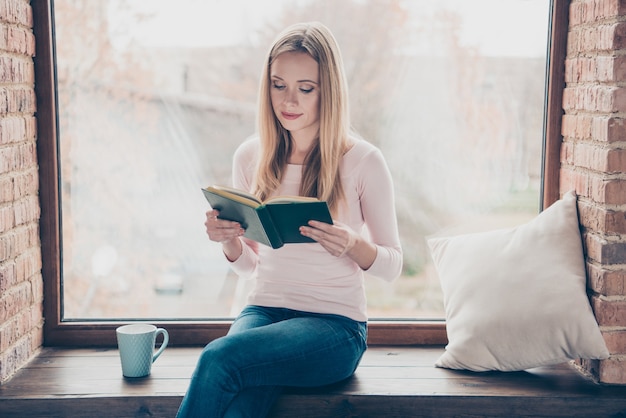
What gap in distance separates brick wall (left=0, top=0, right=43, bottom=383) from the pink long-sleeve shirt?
72cm

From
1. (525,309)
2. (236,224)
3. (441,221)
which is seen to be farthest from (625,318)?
(236,224)

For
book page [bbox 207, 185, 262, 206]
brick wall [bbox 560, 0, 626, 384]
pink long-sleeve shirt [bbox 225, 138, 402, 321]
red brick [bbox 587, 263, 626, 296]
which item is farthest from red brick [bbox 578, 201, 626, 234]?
book page [bbox 207, 185, 262, 206]

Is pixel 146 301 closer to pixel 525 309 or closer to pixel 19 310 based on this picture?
pixel 19 310

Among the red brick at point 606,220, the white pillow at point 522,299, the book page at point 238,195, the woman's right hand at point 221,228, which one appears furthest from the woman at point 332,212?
the red brick at point 606,220

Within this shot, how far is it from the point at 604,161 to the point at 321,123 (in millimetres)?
800

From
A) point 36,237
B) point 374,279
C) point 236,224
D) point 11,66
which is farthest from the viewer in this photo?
point 374,279

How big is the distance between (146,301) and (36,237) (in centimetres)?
42

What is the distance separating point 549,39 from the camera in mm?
2223

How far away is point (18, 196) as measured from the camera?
2.07m

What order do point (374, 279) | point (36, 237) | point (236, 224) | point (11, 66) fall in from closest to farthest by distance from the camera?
1. point (236, 224)
2. point (11, 66)
3. point (36, 237)
4. point (374, 279)

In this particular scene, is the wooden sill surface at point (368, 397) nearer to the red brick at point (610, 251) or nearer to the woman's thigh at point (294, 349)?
the woman's thigh at point (294, 349)

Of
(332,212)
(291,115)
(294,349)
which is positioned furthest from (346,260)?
(291,115)

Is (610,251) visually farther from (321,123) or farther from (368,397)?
(321,123)

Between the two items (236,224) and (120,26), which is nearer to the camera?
(236,224)
